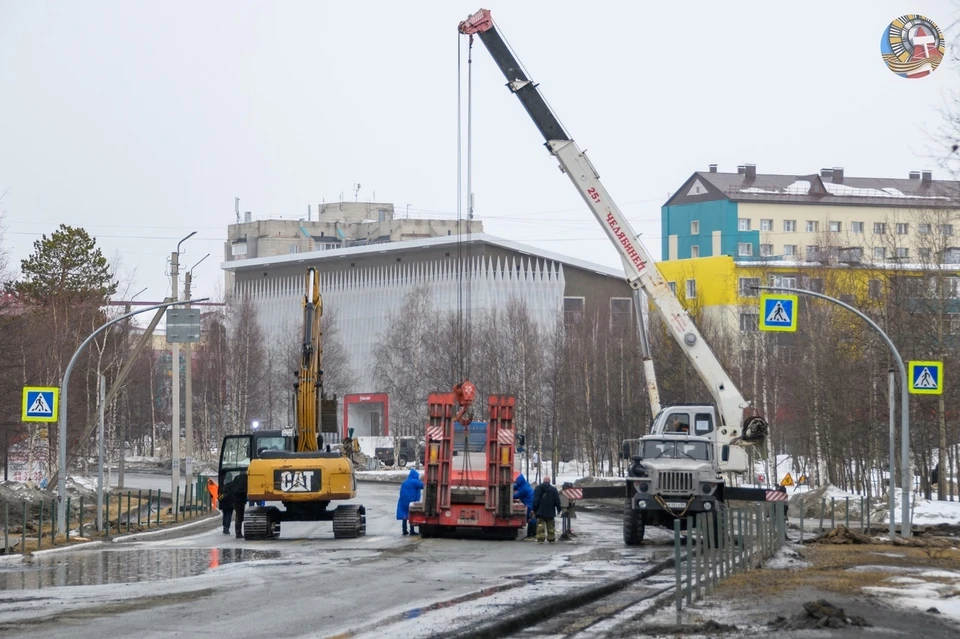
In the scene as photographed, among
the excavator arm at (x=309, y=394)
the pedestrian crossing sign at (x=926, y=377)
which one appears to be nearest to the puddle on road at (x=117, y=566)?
the excavator arm at (x=309, y=394)

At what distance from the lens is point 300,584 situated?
18.9 meters

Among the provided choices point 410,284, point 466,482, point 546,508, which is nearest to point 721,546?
point 546,508

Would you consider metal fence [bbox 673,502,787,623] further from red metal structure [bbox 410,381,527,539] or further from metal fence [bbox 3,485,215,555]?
metal fence [bbox 3,485,215,555]

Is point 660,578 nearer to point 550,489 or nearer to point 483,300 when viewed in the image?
point 550,489

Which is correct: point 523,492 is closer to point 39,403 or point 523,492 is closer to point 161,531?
point 161,531

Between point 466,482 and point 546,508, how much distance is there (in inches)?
87.5

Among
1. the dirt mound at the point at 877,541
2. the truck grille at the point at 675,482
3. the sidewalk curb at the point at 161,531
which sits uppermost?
the truck grille at the point at 675,482

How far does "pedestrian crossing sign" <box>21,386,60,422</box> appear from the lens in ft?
99.4

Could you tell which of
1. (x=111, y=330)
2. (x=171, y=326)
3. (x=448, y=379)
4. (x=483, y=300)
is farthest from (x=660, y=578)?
(x=483, y=300)

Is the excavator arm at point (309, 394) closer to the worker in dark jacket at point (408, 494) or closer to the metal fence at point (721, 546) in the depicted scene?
the worker in dark jacket at point (408, 494)

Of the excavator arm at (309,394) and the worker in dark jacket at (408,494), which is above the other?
the excavator arm at (309,394)

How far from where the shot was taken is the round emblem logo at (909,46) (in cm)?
2655

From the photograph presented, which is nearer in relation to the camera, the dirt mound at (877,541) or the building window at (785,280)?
the dirt mound at (877,541)

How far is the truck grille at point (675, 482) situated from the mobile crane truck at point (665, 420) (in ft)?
0.07
